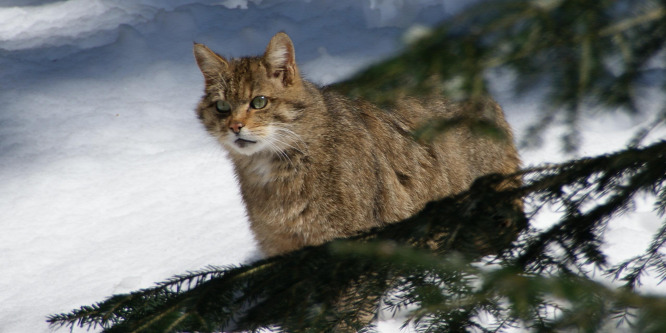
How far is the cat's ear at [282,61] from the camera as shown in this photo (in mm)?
2764

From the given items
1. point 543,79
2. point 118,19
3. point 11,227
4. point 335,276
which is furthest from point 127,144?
point 543,79

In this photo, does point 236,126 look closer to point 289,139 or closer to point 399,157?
point 289,139

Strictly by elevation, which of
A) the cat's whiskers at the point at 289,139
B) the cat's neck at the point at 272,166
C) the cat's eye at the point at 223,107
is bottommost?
the cat's neck at the point at 272,166

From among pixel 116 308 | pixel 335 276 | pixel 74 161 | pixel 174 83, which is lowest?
pixel 116 308

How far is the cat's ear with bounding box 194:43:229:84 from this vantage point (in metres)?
2.82

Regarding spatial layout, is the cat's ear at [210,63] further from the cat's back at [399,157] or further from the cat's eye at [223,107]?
the cat's back at [399,157]

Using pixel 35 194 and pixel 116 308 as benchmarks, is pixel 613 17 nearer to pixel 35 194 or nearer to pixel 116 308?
pixel 116 308

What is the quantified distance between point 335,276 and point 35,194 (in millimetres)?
3129

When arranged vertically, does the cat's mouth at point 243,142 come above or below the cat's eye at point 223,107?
below

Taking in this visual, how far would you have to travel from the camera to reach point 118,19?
Answer: 609 cm

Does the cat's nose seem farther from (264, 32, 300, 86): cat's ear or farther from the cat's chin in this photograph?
(264, 32, 300, 86): cat's ear

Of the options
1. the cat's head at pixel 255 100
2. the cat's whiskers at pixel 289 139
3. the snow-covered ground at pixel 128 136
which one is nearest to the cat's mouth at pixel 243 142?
the cat's head at pixel 255 100

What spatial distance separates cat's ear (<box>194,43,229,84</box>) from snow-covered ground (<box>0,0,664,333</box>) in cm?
39

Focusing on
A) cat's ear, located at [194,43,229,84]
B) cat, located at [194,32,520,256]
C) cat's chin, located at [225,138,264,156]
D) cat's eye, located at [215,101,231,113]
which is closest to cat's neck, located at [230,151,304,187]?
cat, located at [194,32,520,256]
